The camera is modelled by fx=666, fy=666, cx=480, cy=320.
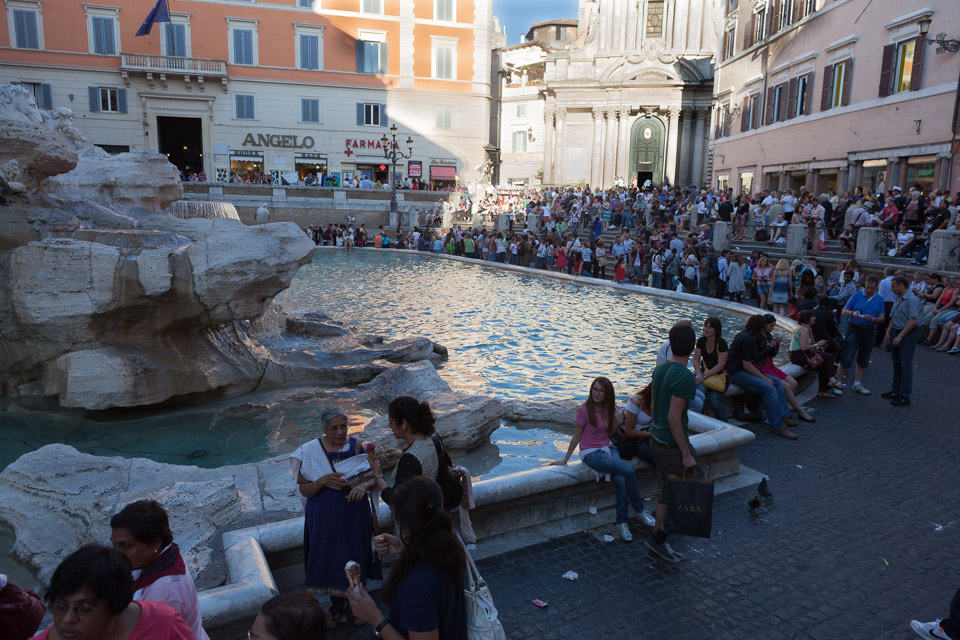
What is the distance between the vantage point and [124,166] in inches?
404

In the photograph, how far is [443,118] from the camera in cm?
4253

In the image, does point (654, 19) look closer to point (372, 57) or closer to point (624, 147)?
point (624, 147)

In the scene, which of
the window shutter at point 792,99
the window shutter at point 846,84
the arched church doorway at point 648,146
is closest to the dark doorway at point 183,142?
the arched church doorway at point 648,146

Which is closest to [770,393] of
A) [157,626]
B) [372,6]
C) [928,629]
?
[928,629]

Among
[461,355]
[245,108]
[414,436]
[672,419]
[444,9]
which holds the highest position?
[444,9]

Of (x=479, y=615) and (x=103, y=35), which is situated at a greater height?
(x=103, y=35)

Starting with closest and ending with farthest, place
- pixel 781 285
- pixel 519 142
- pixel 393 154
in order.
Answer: pixel 781 285 → pixel 393 154 → pixel 519 142

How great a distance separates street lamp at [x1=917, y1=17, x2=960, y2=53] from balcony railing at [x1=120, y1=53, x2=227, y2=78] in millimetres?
33778

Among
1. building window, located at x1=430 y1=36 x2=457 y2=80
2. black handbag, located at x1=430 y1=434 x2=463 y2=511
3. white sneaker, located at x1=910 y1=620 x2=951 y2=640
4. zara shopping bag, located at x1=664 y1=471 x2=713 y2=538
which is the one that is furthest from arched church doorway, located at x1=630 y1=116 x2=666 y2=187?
black handbag, located at x1=430 y1=434 x2=463 y2=511

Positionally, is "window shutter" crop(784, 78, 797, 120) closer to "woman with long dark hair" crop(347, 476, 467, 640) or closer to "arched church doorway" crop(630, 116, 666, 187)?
"arched church doorway" crop(630, 116, 666, 187)

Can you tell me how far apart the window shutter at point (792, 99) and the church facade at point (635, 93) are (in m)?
13.5

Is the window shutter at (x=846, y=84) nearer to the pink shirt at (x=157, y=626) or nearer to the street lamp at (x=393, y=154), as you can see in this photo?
the street lamp at (x=393, y=154)

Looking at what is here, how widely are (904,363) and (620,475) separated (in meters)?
5.21

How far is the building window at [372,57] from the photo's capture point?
41062 mm
